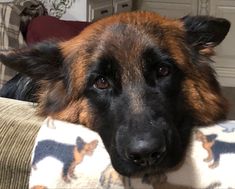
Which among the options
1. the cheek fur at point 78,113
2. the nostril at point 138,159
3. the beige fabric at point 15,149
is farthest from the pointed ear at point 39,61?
the nostril at point 138,159

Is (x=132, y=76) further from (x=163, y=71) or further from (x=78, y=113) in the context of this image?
(x=78, y=113)

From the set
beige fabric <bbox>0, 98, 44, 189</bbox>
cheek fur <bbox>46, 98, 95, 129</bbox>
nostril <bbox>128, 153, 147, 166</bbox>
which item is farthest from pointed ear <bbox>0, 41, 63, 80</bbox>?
nostril <bbox>128, 153, 147, 166</bbox>

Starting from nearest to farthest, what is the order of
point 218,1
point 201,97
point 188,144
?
point 188,144
point 201,97
point 218,1

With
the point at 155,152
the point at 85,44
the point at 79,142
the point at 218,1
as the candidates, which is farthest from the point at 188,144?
the point at 218,1

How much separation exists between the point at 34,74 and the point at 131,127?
0.42m

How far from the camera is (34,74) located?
1.35 m

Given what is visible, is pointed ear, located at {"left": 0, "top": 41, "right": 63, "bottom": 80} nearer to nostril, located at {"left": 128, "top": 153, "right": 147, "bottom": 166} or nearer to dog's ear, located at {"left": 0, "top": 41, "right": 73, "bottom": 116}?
dog's ear, located at {"left": 0, "top": 41, "right": 73, "bottom": 116}

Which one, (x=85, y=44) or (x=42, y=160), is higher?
(x=85, y=44)

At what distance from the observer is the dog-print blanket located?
89 centimetres

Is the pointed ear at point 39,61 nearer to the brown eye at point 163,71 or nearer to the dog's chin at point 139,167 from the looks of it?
the brown eye at point 163,71

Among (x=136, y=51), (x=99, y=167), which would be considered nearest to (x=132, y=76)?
(x=136, y=51)

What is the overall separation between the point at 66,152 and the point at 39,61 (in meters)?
0.47

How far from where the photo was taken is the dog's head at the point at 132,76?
1.13 m

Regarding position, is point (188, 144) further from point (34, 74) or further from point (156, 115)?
point (34, 74)
